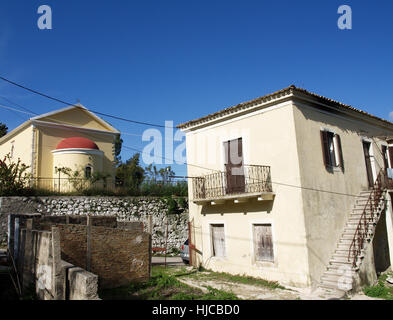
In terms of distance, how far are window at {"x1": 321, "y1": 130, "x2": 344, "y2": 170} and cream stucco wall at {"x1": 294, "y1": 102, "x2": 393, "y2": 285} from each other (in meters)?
0.23

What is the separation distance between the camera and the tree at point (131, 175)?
2158cm

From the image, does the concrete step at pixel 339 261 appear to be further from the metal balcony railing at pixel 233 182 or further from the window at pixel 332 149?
the window at pixel 332 149

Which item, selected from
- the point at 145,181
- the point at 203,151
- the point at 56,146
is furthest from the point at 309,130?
the point at 56,146

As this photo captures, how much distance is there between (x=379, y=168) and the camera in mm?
15164

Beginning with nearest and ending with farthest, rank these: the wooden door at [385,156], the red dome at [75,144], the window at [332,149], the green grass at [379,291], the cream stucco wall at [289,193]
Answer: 1. the green grass at [379,291]
2. the cream stucco wall at [289,193]
3. the window at [332,149]
4. the wooden door at [385,156]
5. the red dome at [75,144]

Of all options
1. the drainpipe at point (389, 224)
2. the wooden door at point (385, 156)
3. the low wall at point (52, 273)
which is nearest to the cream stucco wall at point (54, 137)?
the low wall at point (52, 273)

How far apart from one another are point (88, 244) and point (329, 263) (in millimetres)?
8083

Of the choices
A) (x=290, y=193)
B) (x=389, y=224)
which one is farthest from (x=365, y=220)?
(x=290, y=193)

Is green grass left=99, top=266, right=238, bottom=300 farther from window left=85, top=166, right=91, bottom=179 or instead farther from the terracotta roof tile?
window left=85, top=166, right=91, bottom=179

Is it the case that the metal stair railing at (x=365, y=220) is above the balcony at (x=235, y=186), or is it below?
below

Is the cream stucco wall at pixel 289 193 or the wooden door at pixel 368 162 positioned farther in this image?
the wooden door at pixel 368 162

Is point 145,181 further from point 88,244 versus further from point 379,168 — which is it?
point 379,168

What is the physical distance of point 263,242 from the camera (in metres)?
12.0

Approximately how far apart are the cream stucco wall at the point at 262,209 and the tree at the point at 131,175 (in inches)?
310
